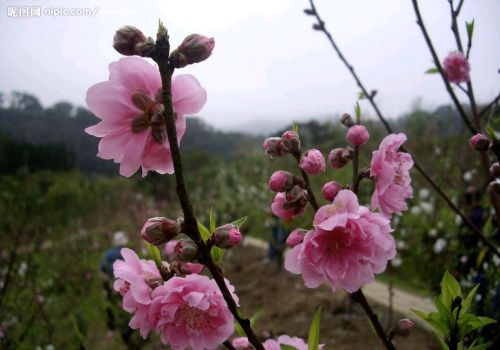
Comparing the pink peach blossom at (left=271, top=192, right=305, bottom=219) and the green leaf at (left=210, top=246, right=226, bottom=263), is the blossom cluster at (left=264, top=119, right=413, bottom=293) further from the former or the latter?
the green leaf at (left=210, top=246, right=226, bottom=263)

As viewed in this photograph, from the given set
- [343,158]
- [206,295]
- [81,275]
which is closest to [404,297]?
[343,158]

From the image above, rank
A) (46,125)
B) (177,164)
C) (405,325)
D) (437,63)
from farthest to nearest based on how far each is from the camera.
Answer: (46,125) → (437,63) → (405,325) → (177,164)

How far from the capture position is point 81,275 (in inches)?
296

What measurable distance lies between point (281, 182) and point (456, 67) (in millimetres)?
1516

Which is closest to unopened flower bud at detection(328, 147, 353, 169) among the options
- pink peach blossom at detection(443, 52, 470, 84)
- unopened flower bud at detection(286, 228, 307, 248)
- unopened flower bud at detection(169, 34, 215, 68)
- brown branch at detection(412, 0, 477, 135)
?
unopened flower bud at detection(286, 228, 307, 248)

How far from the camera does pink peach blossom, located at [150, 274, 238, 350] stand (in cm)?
81

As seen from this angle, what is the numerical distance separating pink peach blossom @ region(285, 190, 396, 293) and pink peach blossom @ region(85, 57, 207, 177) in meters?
0.37

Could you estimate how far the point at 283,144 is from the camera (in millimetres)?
984

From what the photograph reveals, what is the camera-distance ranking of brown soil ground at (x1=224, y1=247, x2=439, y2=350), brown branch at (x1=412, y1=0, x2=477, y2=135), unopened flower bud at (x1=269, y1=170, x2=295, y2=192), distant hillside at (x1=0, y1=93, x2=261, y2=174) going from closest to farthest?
1. unopened flower bud at (x1=269, y1=170, x2=295, y2=192)
2. brown branch at (x1=412, y1=0, x2=477, y2=135)
3. brown soil ground at (x1=224, y1=247, x2=439, y2=350)
4. distant hillside at (x1=0, y1=93, x2=261, y2=174)

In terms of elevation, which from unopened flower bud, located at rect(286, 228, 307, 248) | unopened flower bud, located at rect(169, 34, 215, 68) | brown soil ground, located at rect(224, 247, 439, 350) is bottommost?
brown soil ground, located at rect(224, 247, 439, 350)

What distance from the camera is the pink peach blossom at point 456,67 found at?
186cm

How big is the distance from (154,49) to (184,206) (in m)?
0.29

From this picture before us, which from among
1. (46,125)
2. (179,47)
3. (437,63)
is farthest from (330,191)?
(46,125)

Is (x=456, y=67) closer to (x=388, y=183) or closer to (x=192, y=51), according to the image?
(x=388, y=183)
